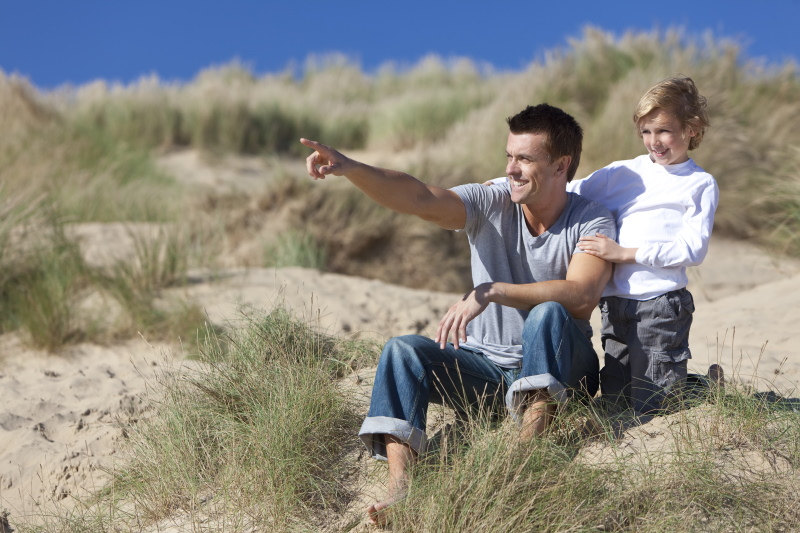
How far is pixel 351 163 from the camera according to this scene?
2.78 m

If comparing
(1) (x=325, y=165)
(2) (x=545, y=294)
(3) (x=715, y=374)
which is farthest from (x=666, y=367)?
(1) (x=325, y=165)

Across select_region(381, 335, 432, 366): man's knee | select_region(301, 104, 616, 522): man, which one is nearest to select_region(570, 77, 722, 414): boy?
select_region(301, 104, 616, 522): man

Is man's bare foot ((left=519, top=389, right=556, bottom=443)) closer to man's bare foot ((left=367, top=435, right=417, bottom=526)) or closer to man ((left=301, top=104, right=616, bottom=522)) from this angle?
man ((left=301, top=104, right=616, bottom=522))

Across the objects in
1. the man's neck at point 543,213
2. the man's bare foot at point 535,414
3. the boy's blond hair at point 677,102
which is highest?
the boy's blond hair at point 677,102

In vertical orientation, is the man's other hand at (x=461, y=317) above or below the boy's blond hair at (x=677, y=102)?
below

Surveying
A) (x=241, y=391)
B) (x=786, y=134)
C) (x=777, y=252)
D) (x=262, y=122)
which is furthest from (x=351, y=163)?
(x=262, y=122)

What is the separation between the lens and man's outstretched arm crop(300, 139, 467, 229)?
2.75m

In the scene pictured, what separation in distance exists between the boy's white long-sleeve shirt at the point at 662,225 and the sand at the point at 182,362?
1.52 feet

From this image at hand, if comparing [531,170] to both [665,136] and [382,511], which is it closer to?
[665,136]

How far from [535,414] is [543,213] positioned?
30.1 inches

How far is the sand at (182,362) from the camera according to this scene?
146 inches

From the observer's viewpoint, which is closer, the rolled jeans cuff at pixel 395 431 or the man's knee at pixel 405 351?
the rolled jeans cuff at pixel 395 431

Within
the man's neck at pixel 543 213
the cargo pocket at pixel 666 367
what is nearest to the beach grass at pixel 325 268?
the cargo pocket at pixel 666 367

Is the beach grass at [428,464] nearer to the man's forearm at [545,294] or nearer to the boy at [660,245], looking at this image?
the boy at [660,245]
